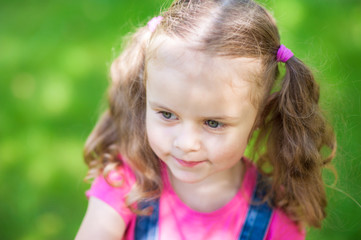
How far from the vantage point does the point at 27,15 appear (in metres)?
3.08

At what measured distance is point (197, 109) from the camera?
143 centimetres

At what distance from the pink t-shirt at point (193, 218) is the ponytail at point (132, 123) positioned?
52 millimetres

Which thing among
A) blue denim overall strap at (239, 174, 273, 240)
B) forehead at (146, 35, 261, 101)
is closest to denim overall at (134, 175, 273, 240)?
blue denim overall strap at (239, 174, 273, 240)

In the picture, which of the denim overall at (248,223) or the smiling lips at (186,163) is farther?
the denim overall at (248,223)

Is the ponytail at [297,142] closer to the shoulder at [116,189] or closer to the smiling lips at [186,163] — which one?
the smiling lips at [186,163]

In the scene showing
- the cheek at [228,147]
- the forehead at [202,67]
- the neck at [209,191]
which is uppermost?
the forehead at [202,67]

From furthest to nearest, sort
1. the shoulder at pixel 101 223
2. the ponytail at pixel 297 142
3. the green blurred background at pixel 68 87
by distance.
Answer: the green blurred background at pixel 68 87, the shoulder at pixel 101 223, the ponytail at pixel 297 142

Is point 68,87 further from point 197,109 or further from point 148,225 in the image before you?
point 197,109

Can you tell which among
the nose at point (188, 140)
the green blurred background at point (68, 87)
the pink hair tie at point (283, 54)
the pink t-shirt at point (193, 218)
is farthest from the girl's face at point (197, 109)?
the green blurred background at point (68, 87)

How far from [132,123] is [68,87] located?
3.60 ft

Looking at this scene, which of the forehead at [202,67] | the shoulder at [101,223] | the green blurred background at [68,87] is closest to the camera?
the forehead at [202,67]

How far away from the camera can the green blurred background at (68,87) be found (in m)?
2.40

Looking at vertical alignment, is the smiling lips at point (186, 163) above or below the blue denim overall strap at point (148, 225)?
above

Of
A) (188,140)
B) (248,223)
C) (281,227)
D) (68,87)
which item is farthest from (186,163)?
(68,87)
